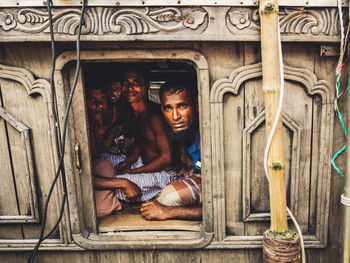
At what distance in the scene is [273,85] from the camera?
5.74ft

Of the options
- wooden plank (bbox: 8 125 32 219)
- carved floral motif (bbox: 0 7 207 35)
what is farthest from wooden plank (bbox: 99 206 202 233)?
carved floral motif (bbox: 0 7 207 35)

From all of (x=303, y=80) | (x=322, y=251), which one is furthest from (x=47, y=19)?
(x=322, y=251)

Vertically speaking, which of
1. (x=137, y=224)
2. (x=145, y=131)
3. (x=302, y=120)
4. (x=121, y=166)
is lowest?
(x=137, y=224)

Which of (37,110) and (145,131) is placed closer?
(37,110)

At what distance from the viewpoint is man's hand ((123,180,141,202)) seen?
2807 mm

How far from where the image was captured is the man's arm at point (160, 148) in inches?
121

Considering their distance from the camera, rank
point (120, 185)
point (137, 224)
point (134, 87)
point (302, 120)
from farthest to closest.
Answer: point (134, 87)
point (120, 185)
point (137, 224)
point (302, 120)

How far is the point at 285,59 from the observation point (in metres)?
2.00

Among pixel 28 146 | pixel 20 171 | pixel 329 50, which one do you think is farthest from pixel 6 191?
pixel 329 50

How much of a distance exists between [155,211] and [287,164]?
114cm

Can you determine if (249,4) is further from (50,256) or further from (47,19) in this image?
(50,256)

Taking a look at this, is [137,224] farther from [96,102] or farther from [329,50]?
[329,50]

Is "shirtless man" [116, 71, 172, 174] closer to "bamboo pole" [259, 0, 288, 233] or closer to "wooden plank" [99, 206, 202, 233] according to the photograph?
"wooden plank" [99, 206, 202, 233]

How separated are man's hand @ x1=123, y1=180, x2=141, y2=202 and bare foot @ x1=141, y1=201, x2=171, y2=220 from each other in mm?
254
